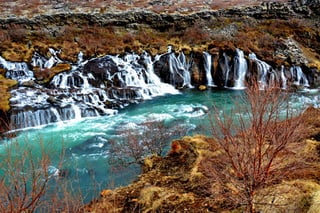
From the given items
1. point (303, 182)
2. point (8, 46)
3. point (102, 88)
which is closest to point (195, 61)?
point (102, 88)

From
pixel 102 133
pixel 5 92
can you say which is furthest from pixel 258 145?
pixel 5 92

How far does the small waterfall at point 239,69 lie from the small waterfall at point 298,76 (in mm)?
3946

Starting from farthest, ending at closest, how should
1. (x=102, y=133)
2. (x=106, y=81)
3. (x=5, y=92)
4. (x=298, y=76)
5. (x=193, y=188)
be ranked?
1. (x=298, y=76)
2. (x=106, y=81)
3. (x=5, y=92)
4. (x=102, y=133)
5. (x=193, y=188)

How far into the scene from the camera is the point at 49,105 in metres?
23.8

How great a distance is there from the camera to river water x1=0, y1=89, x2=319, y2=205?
14.4m

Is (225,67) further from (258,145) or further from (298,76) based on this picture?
(258,145)

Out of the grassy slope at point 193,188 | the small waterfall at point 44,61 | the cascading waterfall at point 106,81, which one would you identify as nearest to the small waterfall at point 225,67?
the cascading waterfall at point 106,81

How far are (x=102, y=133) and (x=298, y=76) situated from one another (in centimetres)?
1871

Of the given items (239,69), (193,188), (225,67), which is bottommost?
(193,188)

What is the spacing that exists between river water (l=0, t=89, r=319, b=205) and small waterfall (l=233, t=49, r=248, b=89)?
1.68 m

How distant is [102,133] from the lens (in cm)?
2030

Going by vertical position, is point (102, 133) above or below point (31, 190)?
below

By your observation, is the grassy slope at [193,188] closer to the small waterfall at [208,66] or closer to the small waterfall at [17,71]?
the small waterfall at [208,66]

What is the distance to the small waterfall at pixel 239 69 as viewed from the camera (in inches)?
1198
